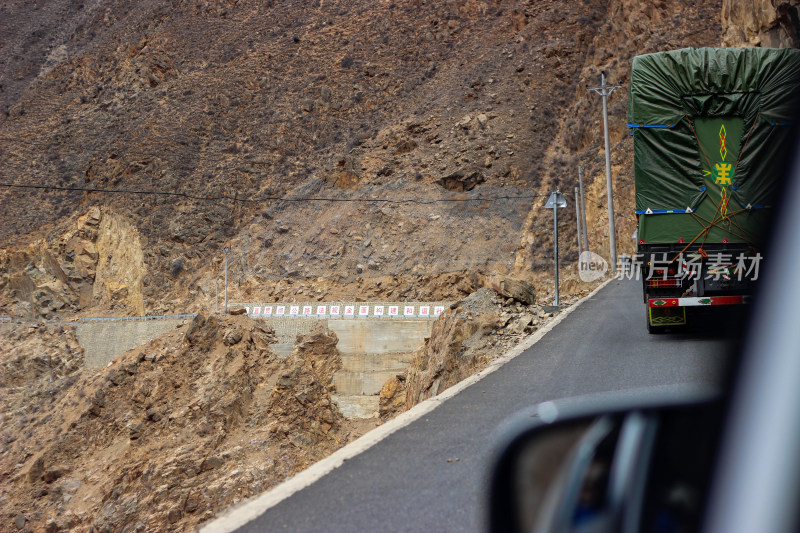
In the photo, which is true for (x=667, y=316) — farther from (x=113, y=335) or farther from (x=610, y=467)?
(x=113, y=335)

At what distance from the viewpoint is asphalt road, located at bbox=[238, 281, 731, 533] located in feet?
15.8

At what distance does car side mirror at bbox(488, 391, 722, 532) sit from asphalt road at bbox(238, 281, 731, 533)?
5.9 inches

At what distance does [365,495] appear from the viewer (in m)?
5.30

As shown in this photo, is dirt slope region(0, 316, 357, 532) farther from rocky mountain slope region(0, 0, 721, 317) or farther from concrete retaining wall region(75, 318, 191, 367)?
rocky mountain slope region(0, 0, 721, 317)

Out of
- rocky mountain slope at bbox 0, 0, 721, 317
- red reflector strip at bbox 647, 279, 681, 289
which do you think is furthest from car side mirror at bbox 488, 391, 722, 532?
rocky mountain slope at bbox 0, 0, 721, 317

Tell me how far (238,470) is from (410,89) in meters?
40.5

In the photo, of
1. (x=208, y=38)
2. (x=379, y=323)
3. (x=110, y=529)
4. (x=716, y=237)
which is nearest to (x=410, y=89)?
(x=208, y=38)

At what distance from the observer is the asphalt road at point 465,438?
483 cm

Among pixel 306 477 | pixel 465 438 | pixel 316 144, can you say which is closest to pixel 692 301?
pixel 465 438

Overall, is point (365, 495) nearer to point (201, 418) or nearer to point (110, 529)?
point (110, 529)

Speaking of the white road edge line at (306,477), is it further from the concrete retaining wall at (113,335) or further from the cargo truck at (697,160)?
the concrete retaining wall at (113,335)

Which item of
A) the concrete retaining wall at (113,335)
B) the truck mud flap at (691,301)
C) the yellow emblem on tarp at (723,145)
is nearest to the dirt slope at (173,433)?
the concrete retaining wall at (113,335)

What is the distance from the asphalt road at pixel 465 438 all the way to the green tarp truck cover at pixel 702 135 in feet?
6.43

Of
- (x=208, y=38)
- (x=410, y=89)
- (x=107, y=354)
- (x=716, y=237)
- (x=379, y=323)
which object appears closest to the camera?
(x=716, y=237)
